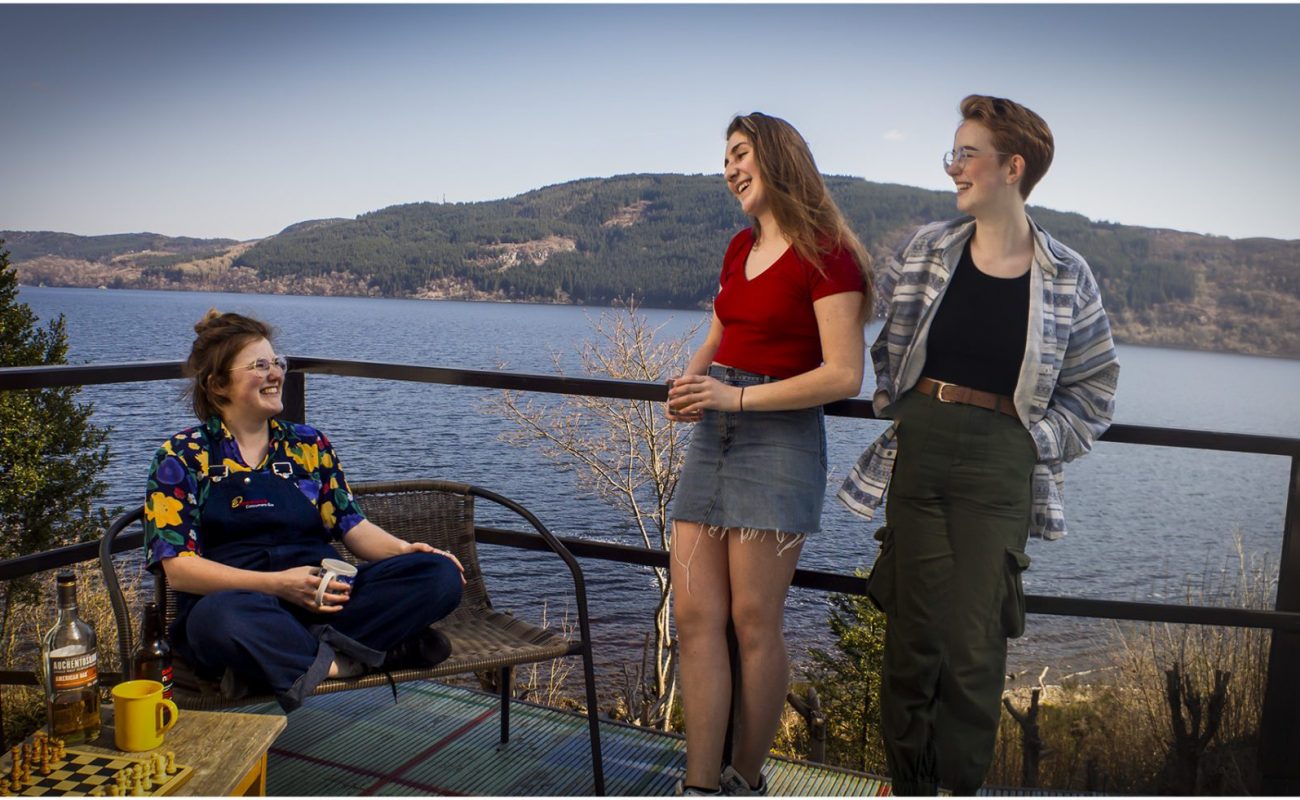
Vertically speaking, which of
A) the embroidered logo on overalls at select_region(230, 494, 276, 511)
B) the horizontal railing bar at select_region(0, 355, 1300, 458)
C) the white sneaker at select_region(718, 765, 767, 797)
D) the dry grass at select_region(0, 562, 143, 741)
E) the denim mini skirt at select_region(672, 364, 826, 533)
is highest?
the horizontal railing bar at select_region(0, 355, 1300, 458)

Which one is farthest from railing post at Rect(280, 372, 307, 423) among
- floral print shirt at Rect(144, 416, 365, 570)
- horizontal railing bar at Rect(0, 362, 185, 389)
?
floral print shirt at Rect(144, 416, 365, 570)

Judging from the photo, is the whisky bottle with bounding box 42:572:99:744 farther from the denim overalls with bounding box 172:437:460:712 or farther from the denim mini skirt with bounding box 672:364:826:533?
the denim mini skirt with bounding box 672:364:826:533

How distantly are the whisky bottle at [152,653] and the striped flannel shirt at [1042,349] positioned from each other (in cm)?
147

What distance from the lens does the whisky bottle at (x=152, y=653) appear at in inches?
75.0

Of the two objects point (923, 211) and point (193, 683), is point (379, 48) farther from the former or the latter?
point (193, 683)

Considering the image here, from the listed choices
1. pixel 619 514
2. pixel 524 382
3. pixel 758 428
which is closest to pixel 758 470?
pixel 758 428

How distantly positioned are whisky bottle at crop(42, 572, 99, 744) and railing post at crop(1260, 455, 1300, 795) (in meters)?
2.58

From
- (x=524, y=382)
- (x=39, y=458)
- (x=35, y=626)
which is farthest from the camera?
(x=39, y=458)

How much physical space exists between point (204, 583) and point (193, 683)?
0.66 ft

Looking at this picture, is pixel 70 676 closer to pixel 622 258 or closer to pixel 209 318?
pixel 209 318

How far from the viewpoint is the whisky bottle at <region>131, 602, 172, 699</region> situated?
1.91 m

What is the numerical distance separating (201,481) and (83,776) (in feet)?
2.59

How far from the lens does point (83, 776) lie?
1.43 meters

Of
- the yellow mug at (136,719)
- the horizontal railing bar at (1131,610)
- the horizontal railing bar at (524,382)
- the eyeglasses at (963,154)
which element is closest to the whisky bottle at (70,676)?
the yellow mug at (136,719)
